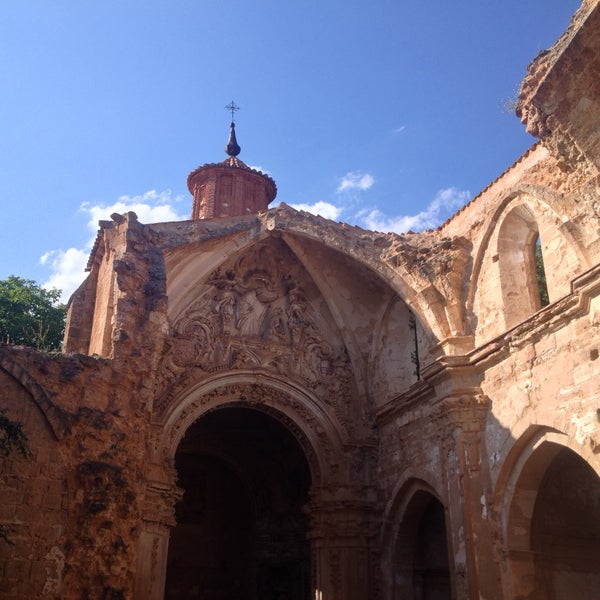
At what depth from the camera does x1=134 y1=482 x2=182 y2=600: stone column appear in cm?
1038

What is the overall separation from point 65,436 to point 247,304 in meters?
5.60

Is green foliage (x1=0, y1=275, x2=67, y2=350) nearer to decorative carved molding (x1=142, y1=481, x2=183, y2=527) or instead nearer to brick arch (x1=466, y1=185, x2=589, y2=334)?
decorative carved molding (x1=142, y1=481, x2=183, y2=527)

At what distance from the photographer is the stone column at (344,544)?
1162cm

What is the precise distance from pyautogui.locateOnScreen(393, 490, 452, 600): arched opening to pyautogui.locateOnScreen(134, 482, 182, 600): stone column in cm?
355

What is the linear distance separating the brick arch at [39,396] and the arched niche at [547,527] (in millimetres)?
5432

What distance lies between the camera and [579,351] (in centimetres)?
844

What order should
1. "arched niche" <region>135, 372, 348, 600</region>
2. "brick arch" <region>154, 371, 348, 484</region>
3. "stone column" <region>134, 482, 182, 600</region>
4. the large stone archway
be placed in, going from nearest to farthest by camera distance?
"stone column" <region>134, 482, 182, 600</region>
the large stone archway
"arched niche" <region>135, 372, 348, 600</region>
"brick arch" <region>154, 371, 348, 484</region>

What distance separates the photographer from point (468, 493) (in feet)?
32.0

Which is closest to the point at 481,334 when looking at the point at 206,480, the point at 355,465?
the point at 355,465

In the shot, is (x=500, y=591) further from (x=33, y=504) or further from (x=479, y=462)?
(x=33, y=504)

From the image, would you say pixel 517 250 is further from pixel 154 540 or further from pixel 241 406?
pixel 154 540

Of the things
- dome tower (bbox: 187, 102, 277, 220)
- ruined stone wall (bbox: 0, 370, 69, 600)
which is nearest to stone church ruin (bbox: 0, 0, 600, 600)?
ruined stone wall (bbox: 0, 370, 69, 600)

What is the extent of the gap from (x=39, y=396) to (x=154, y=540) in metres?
3.79

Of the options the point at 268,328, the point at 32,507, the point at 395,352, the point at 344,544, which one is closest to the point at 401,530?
the point at 344,544
